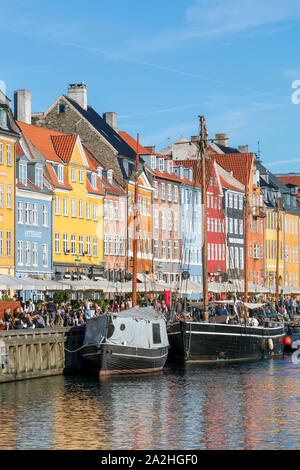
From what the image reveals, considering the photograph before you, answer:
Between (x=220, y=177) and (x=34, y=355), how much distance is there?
74836 mm

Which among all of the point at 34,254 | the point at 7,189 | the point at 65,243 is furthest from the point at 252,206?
the point at 7,189

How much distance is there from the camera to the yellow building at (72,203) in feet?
277

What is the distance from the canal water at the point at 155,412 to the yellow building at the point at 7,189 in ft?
77.1

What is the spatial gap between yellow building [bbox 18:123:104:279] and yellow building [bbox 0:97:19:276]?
6.10 meters

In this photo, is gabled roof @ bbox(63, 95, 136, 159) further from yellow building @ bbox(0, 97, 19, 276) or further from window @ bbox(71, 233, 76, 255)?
yellow building @ bbox(0, 97, 19, 276)

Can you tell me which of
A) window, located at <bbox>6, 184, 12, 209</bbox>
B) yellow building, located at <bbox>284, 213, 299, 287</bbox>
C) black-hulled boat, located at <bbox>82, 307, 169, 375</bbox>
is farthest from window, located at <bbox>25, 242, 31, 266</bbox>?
yellow building, located at <bbox>284, 213, 299, 287</bbox>

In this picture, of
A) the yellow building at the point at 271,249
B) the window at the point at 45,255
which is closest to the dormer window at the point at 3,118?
the window at the point at 45,255

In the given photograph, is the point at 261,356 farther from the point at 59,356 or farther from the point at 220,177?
the point at 220,177

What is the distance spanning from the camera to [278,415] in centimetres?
3850

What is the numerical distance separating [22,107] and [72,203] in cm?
941

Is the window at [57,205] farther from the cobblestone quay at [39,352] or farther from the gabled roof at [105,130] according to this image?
the cobblestone quay at [39,352]

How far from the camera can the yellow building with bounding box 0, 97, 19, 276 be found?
75.8 meters

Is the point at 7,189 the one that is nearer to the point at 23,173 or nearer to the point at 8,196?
the point at 8,196
